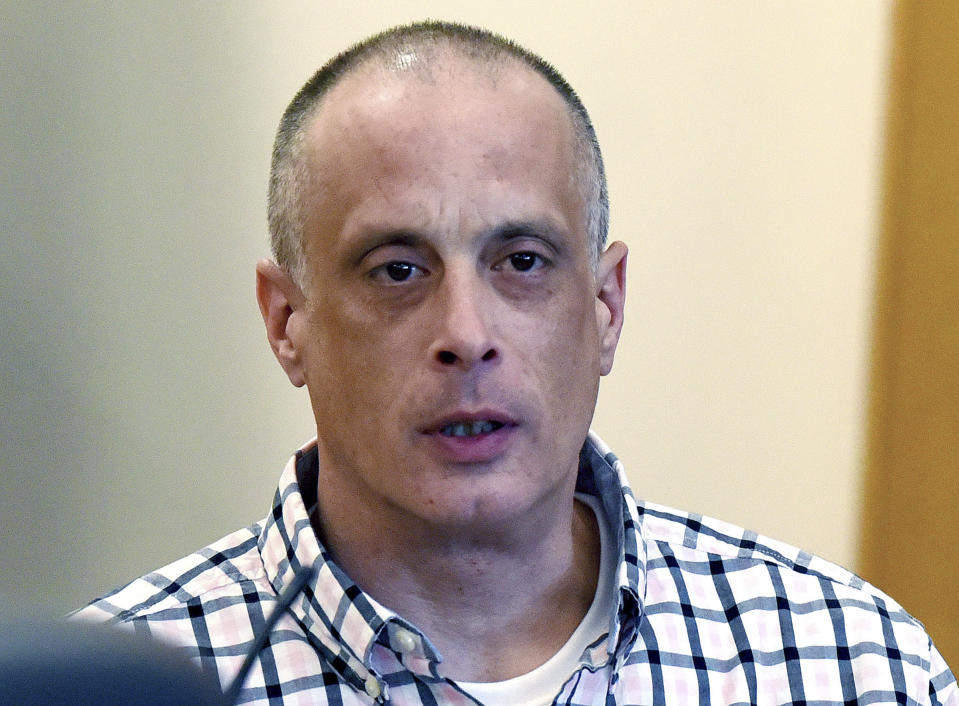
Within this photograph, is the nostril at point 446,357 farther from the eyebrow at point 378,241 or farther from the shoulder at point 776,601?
the shoulder at point 776,601

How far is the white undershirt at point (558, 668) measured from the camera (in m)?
1.13

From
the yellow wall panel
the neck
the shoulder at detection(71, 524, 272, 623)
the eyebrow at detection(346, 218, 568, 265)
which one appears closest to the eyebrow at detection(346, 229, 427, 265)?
the eyebrow at detection(346, 218, 568, 265)

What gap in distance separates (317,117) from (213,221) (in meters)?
0.56

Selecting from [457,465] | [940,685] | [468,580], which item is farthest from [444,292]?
[940,685]

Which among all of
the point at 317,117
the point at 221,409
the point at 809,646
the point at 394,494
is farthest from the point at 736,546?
the point at 221,409

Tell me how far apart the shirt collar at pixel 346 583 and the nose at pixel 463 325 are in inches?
9.2

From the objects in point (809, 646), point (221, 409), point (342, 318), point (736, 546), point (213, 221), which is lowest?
point (809, 646)

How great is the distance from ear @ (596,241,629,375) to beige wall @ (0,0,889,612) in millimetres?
634

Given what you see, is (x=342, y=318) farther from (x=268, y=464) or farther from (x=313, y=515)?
(x=268, y=464)

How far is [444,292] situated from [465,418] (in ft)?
0.39

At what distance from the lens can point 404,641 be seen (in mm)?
1104

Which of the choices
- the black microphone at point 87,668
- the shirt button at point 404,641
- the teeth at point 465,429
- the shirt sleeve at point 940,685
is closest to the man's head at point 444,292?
the teeth at point 465,429

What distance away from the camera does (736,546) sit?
4.45ft

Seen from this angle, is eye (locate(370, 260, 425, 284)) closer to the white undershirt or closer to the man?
the man
